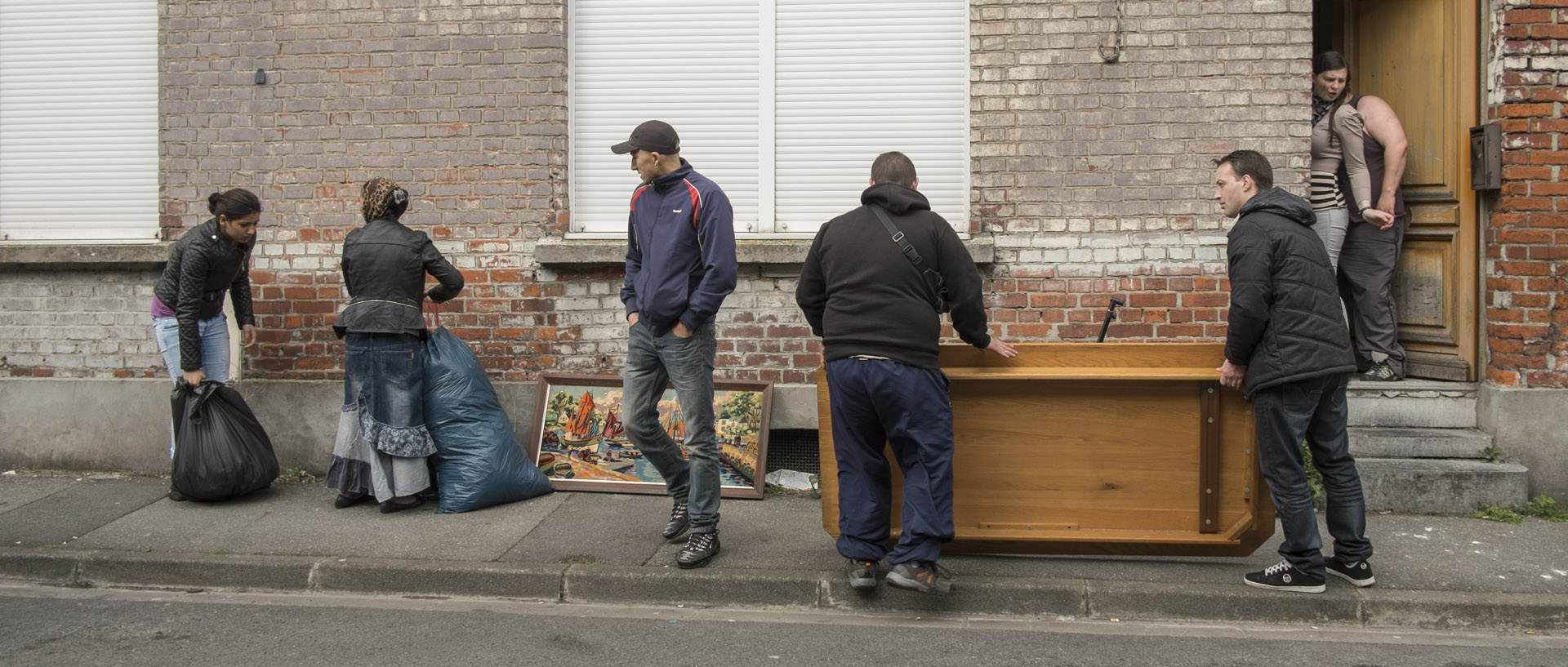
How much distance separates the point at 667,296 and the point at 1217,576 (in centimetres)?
259

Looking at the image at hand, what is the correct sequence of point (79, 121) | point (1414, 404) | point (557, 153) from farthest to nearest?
point (79, 121) → point (557, 153) → point (1414, 404)

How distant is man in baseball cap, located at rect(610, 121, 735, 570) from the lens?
4828mm

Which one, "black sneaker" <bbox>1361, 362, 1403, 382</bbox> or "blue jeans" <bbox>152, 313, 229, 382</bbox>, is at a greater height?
"blue jeans" <bbox>152, 313, 229, 382</bbox>

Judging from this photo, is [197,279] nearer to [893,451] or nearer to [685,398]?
[685,398]

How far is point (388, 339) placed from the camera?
578cm

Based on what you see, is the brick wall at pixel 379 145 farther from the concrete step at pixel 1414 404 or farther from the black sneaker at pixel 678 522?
the concrete step at pixel 1414 404

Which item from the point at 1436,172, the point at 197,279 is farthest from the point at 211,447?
the point at 1436,172

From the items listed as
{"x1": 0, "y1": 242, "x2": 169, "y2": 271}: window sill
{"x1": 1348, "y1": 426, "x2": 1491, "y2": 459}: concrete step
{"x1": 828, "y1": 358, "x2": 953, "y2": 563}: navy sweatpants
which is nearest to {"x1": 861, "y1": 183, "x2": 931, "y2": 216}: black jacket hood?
{"x1": 828, "y1": 358, "x2": 953, "y2": 563}: navy sweatpants

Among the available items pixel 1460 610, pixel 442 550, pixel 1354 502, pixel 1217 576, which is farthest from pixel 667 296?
pixel 1460 610

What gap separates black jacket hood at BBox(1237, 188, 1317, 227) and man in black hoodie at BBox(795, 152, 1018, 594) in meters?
1.15

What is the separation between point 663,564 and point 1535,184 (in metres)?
4.94

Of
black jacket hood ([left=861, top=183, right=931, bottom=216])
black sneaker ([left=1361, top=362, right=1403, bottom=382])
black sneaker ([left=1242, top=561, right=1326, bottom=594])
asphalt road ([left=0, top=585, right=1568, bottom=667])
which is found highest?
black jacket hood ([left=861, top=183, right=931, bottom=216])

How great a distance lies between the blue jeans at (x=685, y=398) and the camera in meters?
4.93

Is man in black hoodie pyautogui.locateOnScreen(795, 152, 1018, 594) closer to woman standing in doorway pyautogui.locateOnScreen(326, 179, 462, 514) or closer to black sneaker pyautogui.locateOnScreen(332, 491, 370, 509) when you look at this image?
woman standing in doorway pyautogui.locateOnScreen(326, 179, 462, 514)
